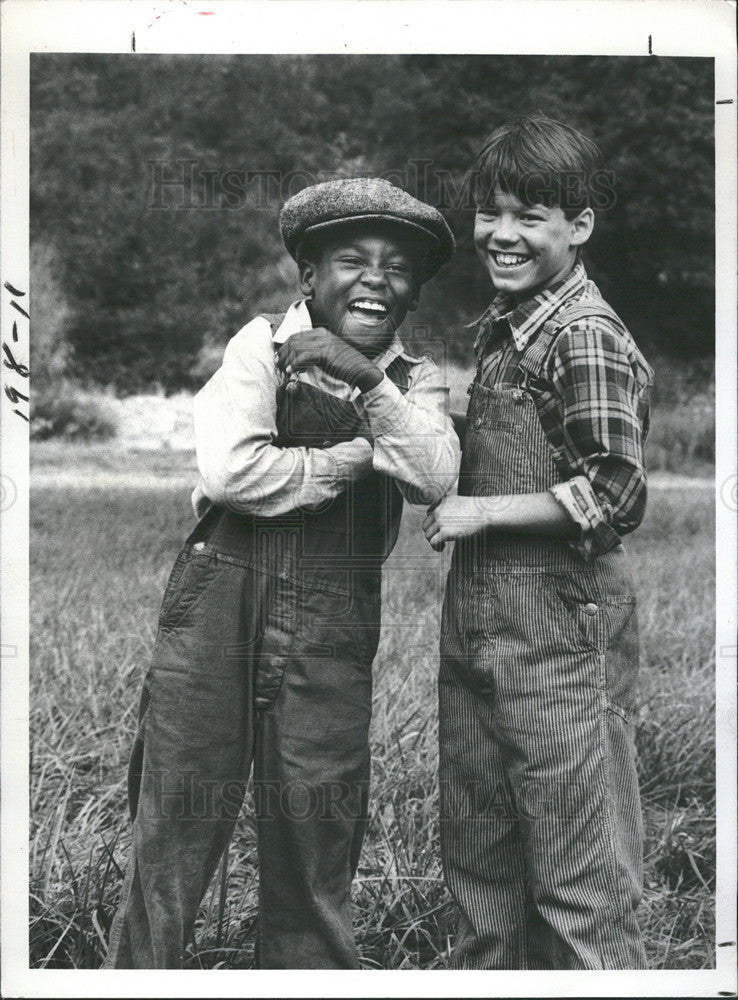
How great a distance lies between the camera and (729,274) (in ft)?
8.59

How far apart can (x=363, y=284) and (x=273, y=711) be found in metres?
0.96

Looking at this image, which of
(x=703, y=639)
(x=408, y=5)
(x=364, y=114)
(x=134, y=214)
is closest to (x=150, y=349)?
(x=134, y=214)

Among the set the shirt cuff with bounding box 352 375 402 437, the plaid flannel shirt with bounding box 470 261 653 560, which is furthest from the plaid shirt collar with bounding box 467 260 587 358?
the shirt cuff with bounding box 352 375 402 437

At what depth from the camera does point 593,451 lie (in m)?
2.28

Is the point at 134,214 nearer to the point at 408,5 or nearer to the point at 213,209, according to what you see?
the point at 213,209

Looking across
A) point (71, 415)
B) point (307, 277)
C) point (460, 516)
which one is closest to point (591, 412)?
point (460, 516)

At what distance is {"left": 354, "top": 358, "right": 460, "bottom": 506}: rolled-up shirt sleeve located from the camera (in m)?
2.25

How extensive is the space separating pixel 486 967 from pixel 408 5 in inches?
88.8

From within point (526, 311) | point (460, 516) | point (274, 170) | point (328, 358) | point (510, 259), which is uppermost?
point (274, 170)

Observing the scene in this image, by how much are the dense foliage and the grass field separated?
448mm

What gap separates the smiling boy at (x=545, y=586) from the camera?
2297 mm

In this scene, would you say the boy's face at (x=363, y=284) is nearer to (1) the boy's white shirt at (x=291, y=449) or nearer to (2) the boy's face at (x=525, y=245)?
(1) the boy's white shirt at (x=291, y=449)

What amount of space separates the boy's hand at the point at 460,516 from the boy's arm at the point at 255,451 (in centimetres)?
19

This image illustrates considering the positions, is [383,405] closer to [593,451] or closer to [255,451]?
[255,451]
